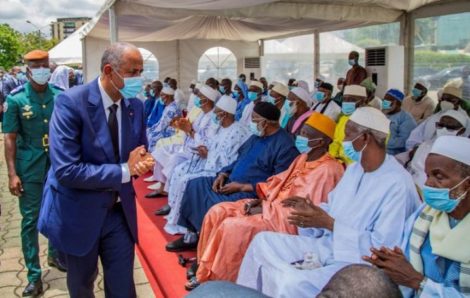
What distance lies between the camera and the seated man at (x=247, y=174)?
4.09 meters

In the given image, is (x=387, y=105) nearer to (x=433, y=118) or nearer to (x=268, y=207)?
(x=433, y=118)

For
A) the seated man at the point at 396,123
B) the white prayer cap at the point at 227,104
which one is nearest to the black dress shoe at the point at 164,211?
the white prayer cap at the point at 227,104

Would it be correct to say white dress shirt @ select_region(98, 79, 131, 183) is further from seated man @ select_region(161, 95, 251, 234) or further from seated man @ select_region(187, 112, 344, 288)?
seated man @ select_region(161, 95, 251, 234)

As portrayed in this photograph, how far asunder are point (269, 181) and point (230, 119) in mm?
1516

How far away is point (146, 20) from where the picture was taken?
10250 mm

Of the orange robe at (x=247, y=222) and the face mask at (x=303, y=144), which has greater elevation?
the face mask at (x=303, y=144)

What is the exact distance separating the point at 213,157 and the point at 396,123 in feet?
9.08

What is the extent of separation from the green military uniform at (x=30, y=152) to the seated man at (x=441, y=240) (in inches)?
105

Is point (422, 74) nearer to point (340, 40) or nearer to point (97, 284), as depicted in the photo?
point (340, 40)

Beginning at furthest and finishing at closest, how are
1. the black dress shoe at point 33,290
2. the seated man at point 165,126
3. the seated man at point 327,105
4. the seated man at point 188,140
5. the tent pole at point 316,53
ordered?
the tent pole at point 316,53, the seated man at point 165,126, the seated man at point 327,105, the seated man at point 188,140, the black dress shoe at point 33,290

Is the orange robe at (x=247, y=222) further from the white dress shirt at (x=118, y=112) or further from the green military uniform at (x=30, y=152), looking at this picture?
the green military uniform at (x=30, y=152)

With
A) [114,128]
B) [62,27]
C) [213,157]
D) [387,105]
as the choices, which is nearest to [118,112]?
[114,128]

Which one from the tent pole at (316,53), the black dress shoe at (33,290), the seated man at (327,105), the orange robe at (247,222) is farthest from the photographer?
the tent pole at (316,53)

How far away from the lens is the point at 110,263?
2582 mm
